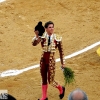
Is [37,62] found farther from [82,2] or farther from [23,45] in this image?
[82,2]

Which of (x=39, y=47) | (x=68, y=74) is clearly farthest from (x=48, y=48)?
(x=39, y=47)

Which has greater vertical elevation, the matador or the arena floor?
the matador

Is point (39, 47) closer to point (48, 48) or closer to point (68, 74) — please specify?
point (68, 74)

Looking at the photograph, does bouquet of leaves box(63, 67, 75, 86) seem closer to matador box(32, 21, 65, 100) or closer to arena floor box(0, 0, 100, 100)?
matador box(32, 21, 65, 100)

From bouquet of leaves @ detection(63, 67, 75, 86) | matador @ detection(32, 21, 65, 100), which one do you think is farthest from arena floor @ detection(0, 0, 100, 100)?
matador @ detection(32, 21, 65, 100)

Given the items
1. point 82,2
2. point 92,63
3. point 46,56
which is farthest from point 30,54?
point 82,2

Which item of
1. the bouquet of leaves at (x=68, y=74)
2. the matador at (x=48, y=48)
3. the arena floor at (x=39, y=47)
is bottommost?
the arena floor at (x=39, y=47)

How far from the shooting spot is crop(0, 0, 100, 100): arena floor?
34.2 ft

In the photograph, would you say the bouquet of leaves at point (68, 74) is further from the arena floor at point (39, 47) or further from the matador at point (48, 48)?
the arena floor at point (39, 47)

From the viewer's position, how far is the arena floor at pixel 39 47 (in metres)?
10.4

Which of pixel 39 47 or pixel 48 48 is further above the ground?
pixel 48 48

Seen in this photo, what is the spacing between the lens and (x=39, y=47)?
12.4 meters

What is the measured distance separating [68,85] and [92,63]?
1273 millimetres

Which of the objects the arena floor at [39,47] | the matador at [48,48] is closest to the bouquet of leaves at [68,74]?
the matador at [48,48]
